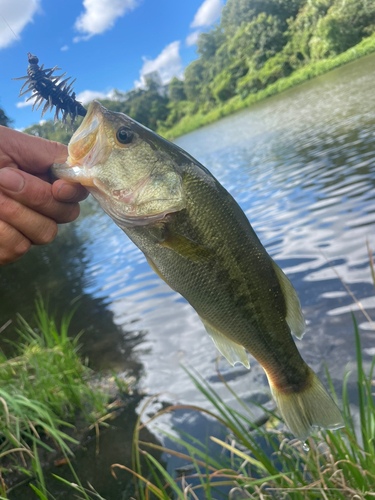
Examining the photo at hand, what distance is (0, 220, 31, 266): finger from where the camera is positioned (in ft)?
7.16

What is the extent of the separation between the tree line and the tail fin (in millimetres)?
42098

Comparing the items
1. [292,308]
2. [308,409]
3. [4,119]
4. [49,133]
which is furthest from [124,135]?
[308,409]

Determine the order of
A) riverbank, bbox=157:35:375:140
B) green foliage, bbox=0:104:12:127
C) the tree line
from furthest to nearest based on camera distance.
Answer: the tree line, riverbank, bbox=157:35:375:140, green foliage, bbox=0:104:12:127

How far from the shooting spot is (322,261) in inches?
257

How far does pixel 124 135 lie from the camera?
193 cm

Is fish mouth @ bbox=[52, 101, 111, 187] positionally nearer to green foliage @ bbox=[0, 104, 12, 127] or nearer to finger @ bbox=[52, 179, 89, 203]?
finger @ bbox=[52, 179, 89, 203]

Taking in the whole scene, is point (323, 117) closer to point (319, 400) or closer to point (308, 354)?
point (308, 354)

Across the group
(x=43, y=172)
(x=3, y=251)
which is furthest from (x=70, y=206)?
(x=3, y=251)

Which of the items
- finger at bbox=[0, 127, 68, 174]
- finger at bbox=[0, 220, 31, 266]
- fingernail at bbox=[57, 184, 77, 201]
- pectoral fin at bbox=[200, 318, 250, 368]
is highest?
finger at bbox=[0, 127, 68, 174]

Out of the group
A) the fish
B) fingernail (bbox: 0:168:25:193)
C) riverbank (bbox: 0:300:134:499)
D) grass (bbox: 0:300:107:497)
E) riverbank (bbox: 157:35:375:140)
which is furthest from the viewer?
riverbank (bbox: 157:35:375:140)

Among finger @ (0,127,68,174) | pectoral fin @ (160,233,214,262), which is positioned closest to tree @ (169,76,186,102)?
A: finger @ (0,127,68,174)

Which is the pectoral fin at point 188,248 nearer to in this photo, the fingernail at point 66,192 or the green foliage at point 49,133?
the fingernail at point 66,192

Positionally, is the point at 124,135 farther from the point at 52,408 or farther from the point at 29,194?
the point at 52,408

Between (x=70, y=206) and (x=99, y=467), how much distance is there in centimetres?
298
